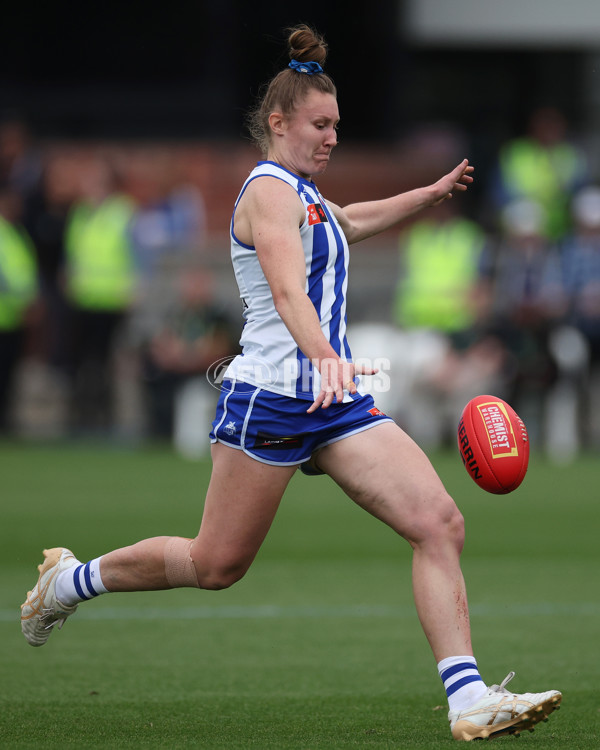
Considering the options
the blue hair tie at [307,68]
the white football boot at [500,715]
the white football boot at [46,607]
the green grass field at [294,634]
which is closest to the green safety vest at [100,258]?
the green grass field at [294,634]

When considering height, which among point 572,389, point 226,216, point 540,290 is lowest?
point 572,389

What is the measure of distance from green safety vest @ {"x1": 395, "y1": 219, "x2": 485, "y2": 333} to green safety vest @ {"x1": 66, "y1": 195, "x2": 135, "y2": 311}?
338 centimetres

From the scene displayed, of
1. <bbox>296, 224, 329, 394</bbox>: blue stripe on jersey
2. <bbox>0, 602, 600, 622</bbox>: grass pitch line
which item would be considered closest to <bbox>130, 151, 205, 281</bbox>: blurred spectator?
<bbox>0, 602, 600, 622</bbox>: grass pitch line

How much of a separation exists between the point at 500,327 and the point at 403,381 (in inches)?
54.5

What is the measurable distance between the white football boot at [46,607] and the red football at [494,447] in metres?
1.68

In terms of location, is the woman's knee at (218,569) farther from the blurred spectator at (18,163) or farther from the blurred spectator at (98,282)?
the blurred spectator at (18,163)

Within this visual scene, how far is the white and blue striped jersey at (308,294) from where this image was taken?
18.2 ft

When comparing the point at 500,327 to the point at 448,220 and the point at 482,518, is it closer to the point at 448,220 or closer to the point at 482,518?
the point at 448,220

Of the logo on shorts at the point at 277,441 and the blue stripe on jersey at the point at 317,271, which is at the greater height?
the blue stripe on jersey at the point at 317,271

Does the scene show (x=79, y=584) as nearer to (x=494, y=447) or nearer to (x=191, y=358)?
(x=494, y=447)

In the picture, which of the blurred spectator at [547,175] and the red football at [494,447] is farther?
the blurred spectator at [547,175]

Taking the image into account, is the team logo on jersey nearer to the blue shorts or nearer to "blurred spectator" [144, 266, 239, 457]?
the blue shorts

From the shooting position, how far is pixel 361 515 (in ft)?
41.8

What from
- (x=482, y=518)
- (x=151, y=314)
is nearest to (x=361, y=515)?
(x=482, y=518)
